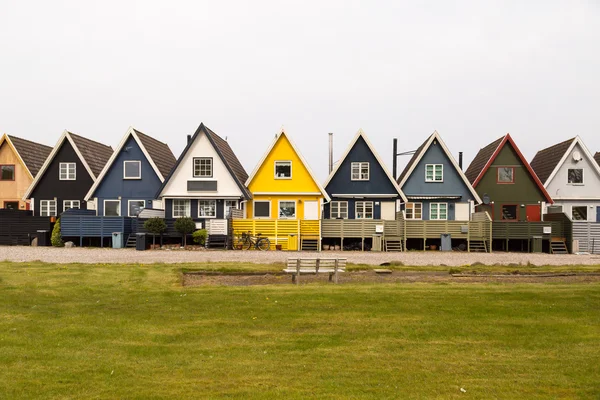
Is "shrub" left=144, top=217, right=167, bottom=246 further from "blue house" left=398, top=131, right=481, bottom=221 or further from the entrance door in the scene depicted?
"blue house" left=398, top=131, right=481, bottom=221

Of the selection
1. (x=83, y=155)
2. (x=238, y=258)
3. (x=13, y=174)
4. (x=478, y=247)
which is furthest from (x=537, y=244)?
(x=13, y=174)

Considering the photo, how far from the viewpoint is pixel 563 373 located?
8.12 m

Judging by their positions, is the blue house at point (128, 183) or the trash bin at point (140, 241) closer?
the trash bin at point (140, 241)

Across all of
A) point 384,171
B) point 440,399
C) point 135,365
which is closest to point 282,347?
point 135,365

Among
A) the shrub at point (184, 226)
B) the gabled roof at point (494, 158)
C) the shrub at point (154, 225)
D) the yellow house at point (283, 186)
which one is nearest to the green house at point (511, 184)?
the gabled roof at point (494, 158)

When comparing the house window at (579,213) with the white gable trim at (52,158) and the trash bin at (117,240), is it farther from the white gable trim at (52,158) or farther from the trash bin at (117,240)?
the white gable trim at (52,158)

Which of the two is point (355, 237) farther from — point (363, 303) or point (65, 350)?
point (65, 350)

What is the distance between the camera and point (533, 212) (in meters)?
44.5

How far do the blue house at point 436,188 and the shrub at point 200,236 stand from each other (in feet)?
46.6

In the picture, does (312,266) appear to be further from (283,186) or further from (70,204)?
(70,204)

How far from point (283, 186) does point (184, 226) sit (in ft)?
25.0

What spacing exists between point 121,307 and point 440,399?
7480 millimetres

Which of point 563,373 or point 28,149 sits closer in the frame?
point 563,373

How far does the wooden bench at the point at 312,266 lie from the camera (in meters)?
17.1
